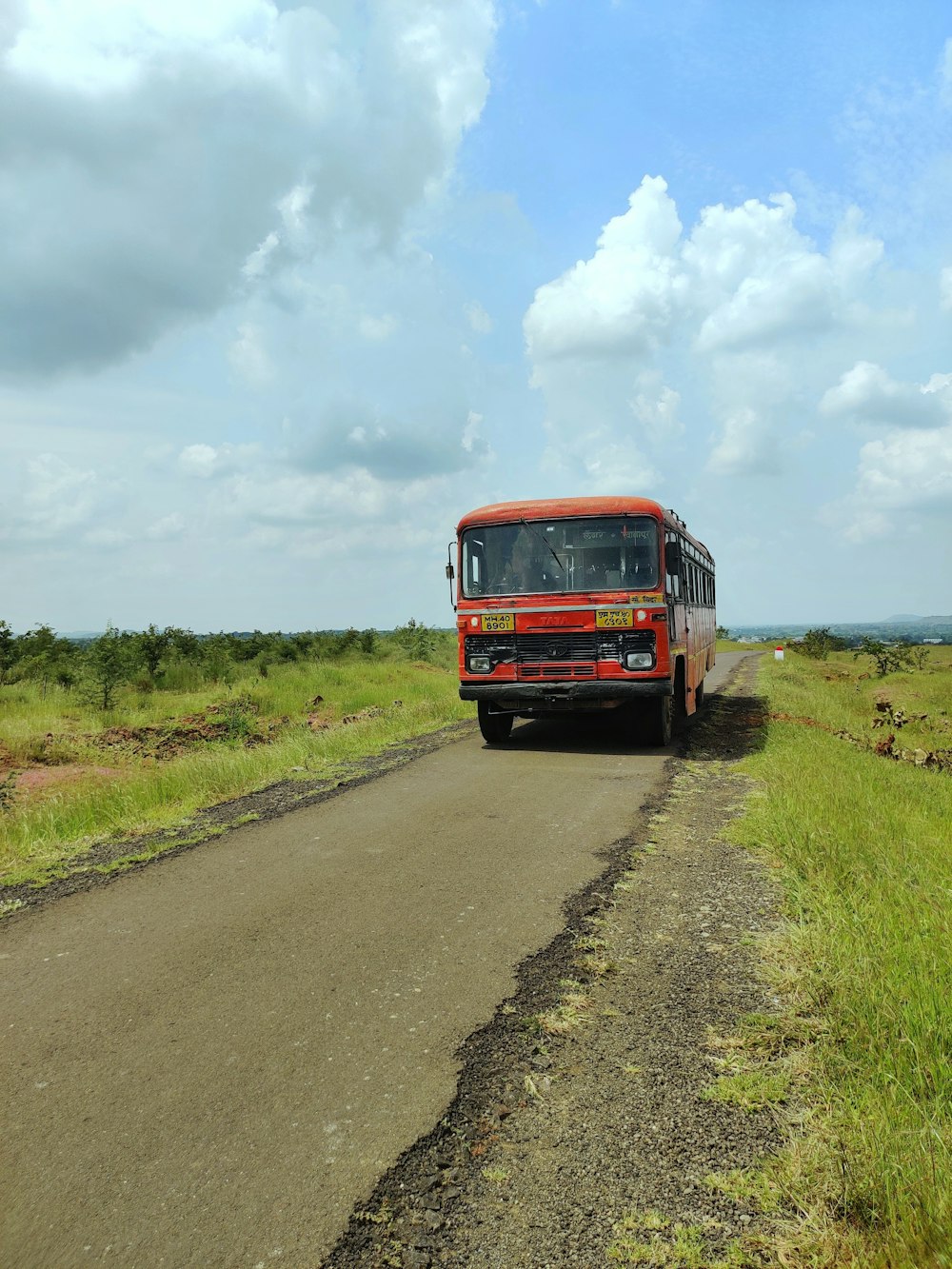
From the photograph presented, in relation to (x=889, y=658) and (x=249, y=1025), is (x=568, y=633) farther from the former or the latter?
(x=889, y=658)

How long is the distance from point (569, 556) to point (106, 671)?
14667mm

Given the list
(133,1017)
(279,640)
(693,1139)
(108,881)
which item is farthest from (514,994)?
(279,640)

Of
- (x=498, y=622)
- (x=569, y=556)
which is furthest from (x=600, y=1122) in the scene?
(x=569, y=556)

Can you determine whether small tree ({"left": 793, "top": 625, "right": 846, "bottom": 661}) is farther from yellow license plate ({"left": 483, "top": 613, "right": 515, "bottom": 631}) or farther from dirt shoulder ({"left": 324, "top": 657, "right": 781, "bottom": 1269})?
dirt shoulder ({"left": 324, "top": 657, "right": 781, "bottom": 1269})

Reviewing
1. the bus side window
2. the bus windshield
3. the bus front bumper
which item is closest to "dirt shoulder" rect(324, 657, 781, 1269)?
the bus front bumper

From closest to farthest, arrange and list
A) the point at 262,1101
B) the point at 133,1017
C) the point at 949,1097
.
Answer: the point at 949,1097, the point at 262,1101, the point at 133,1017

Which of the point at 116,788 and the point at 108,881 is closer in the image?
the point at 108,881

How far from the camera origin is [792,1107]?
281 centimetres

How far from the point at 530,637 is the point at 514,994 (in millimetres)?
6976

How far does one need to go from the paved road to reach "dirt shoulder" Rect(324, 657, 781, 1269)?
14 cm

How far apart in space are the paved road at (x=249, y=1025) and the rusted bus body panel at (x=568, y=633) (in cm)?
371

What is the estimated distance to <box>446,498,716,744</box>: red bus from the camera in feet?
33.6

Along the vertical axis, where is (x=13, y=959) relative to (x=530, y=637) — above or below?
below

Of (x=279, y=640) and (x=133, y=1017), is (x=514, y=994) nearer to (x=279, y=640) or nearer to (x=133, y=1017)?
(x=133, y=1017)
